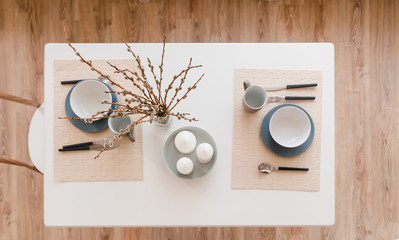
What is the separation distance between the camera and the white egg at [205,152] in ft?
2.97

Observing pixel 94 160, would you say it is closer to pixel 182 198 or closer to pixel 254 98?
pixel 182 198

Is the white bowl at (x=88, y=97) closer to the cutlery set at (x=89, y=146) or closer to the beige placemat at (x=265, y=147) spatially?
the cutlery set at (x=89, y=146)

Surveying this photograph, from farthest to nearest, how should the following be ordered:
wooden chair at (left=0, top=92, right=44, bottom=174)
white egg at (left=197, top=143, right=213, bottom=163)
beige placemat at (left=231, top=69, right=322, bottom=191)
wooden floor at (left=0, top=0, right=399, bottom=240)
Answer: wooden floor at (left=0, top=0, right=399, bottom=240) → wooden chair at (left=0, top=92, right=44, bottom=174) → beige placemat at (left=231, top=69, right=322, bottom=191) → white egg at (left=197, top=143, right=213, bottom=163)

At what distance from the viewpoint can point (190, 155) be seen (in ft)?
3.23

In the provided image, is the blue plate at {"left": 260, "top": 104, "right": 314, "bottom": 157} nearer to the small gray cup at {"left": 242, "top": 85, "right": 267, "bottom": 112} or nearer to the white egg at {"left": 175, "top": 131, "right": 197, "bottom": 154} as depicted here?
the small gray cup at {"left": 242, "top": 85, "right": 267, "bottom": 112}

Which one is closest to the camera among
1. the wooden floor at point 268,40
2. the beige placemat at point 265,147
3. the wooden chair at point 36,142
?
the beige placemat at point 265,147

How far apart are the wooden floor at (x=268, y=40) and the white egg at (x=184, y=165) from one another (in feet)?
3.47

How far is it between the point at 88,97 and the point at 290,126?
0.76 meters

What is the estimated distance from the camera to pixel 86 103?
3.42 ft

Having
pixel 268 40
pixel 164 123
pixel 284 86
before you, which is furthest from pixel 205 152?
pixel 268 40

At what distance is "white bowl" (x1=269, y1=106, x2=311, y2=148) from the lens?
3.25 ft

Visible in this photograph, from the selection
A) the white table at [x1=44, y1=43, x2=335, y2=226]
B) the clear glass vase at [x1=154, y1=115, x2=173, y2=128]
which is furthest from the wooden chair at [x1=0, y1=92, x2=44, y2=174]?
the clear glass vase at [x1=154, y1=115, x2=173, y2=128]

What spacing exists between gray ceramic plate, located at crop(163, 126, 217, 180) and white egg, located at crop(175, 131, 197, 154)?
1.8 inches

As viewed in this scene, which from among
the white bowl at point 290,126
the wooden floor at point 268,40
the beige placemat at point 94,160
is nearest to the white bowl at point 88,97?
the beige placemat at point 94,160
